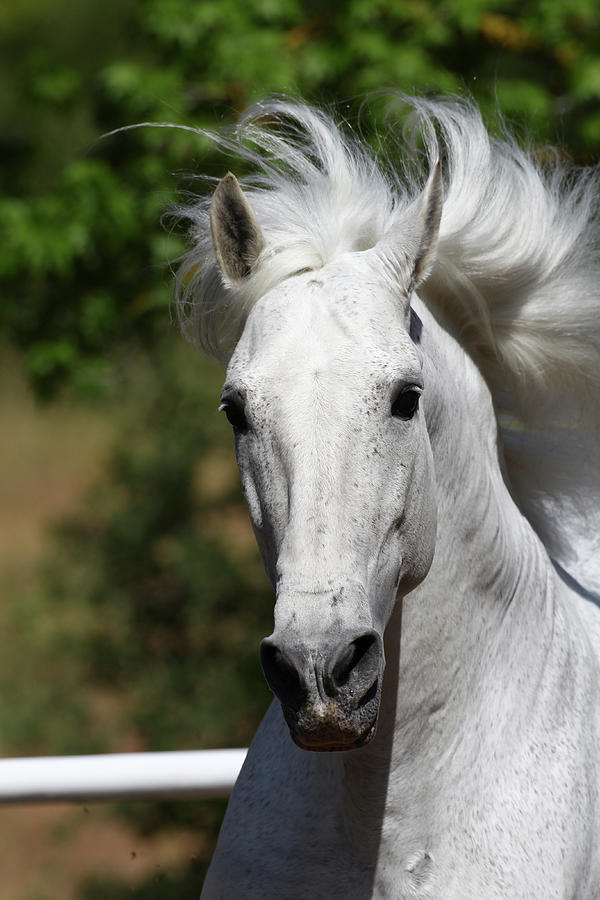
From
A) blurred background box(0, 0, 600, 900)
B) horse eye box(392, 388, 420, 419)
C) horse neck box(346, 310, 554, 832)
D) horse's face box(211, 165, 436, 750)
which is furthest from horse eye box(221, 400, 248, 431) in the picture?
blurred background box(0, 0, 600, 900)

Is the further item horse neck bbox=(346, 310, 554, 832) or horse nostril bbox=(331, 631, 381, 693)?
horse neck bbox=(346, 310, 554, 832)

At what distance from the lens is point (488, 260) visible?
217 cm

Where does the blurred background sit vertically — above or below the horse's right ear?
below

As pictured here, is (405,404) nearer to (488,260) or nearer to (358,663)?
(358,663)

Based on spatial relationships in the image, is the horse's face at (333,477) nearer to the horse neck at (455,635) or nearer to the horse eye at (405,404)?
the horse eye at (405,404)

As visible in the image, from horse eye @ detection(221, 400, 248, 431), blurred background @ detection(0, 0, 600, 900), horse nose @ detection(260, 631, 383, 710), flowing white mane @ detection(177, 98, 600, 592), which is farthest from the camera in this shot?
blurred background @ detection(0, 0, 600, 900)

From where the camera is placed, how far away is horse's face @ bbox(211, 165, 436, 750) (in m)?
1.56

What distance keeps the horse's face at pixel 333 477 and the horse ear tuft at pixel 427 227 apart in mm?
91

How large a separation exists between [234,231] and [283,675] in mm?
863

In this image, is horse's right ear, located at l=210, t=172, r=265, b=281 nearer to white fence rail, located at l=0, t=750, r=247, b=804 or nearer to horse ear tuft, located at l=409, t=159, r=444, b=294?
horse ear tuft, located at l=409, t=159, r=444, b=294

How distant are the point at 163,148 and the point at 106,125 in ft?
2.10

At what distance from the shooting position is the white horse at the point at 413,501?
165 centimetres

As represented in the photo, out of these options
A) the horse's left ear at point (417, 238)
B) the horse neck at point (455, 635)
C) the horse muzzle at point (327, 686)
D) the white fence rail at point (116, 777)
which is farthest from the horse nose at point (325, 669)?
the white fence rail at point (116, 777)

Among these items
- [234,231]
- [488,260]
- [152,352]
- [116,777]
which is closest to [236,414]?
[234,231]
